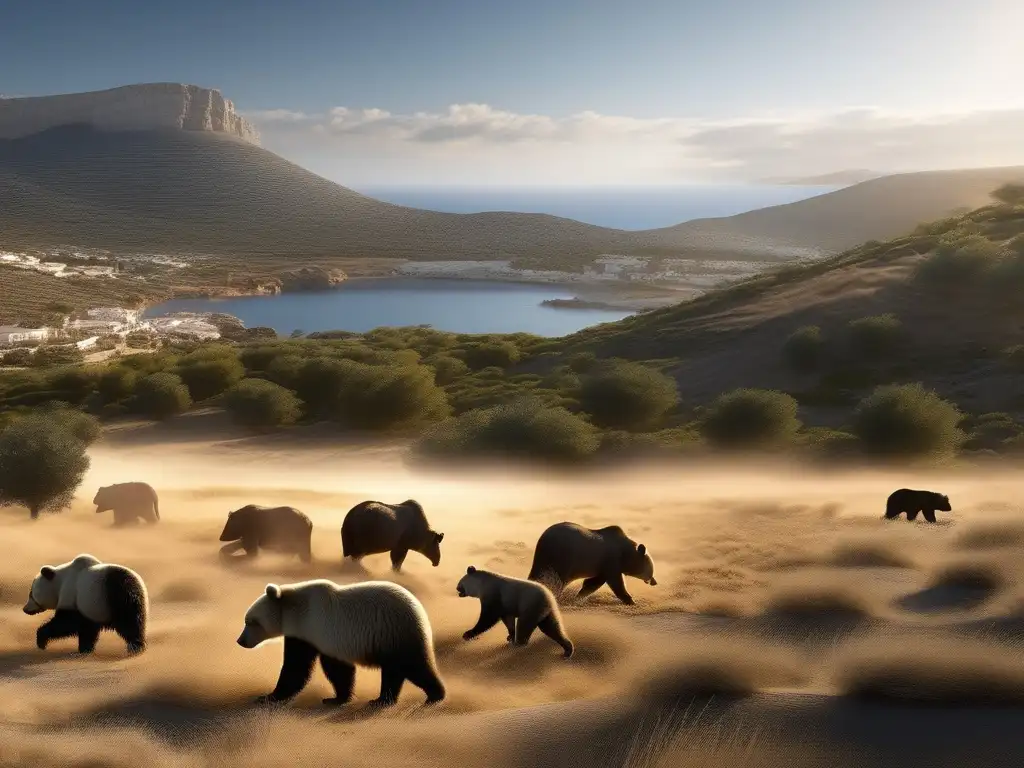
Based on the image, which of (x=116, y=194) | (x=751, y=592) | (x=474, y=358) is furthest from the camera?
(x=116, y=194)

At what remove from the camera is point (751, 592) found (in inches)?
314

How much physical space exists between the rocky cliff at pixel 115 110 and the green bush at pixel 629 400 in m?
197

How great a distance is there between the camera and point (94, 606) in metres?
6.30

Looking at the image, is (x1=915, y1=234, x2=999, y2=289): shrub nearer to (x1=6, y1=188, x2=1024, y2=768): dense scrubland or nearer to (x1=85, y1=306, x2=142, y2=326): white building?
(x1=6, y1=188, x2=1024, y2=768): dense scrubland

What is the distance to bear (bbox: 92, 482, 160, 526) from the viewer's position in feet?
35.9

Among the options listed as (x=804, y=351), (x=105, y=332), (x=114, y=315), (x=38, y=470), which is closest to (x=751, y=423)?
(x=804, y=351)

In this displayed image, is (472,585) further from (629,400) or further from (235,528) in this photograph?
(629,400)

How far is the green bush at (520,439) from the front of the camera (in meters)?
17.9

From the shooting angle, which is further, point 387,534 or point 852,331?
point 852,331

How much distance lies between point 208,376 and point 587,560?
2399 centimetres

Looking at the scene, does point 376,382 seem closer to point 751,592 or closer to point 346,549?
point 346,549

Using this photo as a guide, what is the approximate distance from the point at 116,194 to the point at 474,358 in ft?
473

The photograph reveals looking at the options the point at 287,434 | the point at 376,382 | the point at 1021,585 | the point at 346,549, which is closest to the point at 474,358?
the point at 376,382

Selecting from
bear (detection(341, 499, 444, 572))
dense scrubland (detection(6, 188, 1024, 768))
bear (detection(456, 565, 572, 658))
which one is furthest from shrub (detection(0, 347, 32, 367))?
bear (detection(456, 565, 572, 658))
